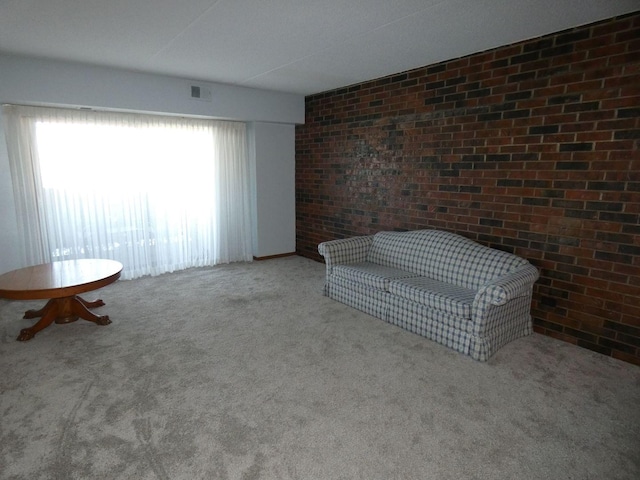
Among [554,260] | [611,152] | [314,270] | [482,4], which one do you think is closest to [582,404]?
[554,260]

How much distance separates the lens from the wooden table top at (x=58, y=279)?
113 inches

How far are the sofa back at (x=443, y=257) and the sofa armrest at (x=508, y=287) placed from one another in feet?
0.53

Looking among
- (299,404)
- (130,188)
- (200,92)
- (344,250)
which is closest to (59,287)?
(130,188)

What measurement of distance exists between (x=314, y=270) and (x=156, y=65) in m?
3.02

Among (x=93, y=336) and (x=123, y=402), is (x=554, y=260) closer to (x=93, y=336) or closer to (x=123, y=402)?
(x=123, y=402)

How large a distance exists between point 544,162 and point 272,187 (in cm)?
361

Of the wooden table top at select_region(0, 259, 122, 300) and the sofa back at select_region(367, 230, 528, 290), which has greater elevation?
the sofa back at select_region(367, 230, 528, 290)

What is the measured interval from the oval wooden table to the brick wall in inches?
121

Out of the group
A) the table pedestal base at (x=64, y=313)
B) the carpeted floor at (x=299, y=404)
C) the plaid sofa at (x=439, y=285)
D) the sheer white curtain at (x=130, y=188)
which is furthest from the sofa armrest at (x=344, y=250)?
the table pedestal base at (x=64, y=313)

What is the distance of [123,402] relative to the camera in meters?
2.23

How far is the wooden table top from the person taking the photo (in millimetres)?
2873

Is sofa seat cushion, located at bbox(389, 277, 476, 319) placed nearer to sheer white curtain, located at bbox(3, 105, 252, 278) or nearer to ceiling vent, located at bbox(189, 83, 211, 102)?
sheer white curtain, located at bbox(3, 105, 252, 278)

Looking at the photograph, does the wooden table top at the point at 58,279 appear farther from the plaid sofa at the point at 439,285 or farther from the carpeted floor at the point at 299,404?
the plaid sofa at the point at 439,285

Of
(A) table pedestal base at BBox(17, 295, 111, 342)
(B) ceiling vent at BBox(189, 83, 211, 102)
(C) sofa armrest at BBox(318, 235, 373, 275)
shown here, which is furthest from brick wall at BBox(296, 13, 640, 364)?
(A) table pedestal base at BBox(17, 295, 111, 342)
